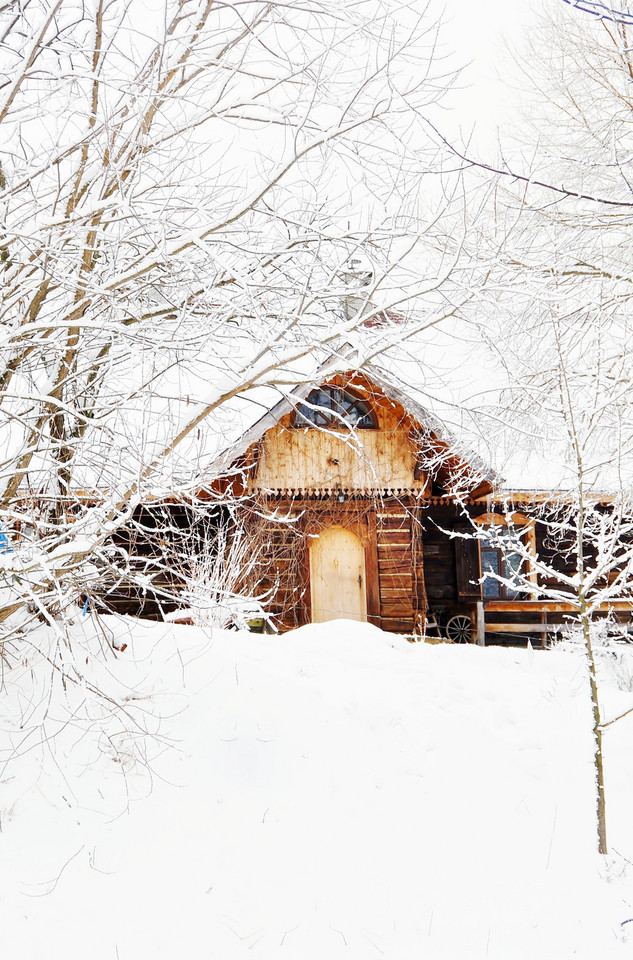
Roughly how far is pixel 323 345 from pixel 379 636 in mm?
5390

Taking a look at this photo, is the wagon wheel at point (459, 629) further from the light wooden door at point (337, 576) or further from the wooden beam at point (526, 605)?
the light wooden door at point (337, 576)

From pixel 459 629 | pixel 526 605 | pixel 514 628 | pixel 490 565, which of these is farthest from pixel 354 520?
pixel 514 628

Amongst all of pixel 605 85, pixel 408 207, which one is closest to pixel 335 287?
pixel 408 207

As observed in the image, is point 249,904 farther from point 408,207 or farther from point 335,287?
point 408,207

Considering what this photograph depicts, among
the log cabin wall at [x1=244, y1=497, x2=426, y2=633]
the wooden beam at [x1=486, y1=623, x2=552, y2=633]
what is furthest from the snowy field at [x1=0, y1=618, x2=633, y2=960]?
the wooden beam at [x1=486, y1=623, x2=552, y2=633]

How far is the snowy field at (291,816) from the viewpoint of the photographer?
352cm

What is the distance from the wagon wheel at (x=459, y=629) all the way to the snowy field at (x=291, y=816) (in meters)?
7.07

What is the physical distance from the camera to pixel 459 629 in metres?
13.7

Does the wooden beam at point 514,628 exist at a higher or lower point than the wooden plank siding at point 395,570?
lower

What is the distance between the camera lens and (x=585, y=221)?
669cm

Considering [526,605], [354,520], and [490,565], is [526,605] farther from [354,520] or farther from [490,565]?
[354,520]

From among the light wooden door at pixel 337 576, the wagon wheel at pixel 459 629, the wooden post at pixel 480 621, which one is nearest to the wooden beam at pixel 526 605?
the wooden post at pixel 480 621

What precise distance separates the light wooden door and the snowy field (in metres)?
5.84

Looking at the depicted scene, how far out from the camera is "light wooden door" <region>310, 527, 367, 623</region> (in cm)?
1241
